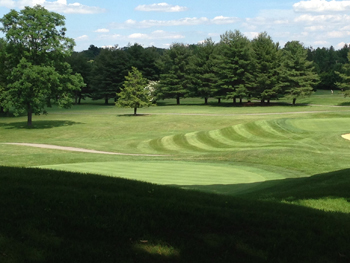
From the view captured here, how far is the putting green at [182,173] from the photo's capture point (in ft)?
43.7

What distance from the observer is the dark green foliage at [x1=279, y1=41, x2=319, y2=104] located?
2670 inches

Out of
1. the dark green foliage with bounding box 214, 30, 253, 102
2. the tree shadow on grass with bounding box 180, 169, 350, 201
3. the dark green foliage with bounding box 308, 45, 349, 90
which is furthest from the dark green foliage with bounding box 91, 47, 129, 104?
the tree shadow on grass with bounding box 180, 169, 350, 201

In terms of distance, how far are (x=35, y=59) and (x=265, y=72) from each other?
41.9m

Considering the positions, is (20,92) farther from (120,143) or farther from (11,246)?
(11,246)

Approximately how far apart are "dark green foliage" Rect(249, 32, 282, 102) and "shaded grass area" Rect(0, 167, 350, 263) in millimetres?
65073

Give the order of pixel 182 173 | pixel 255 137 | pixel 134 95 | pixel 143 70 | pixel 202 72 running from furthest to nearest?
1. pixel 143 70
2. pixel 202 72
3. pixel 134 95
4. pixel 255 137
5. pixel 182 173

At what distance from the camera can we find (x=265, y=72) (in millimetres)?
72562

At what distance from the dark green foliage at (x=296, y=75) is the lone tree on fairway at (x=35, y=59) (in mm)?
38030

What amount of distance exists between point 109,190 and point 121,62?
3267 inches

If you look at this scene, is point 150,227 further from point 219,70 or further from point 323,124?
point 219,70

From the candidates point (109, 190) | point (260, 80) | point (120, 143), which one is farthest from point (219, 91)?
point (109, 190)

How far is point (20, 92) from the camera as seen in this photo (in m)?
43.8

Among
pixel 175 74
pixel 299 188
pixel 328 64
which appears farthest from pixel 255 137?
pixel 328 64

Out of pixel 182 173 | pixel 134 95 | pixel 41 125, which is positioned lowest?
pixel 41 125
